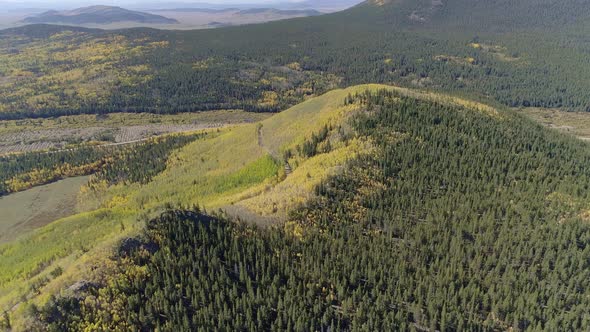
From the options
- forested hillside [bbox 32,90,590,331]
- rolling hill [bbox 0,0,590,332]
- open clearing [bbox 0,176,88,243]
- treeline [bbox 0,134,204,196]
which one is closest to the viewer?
forested hillside [bbox 32,90,590,331]

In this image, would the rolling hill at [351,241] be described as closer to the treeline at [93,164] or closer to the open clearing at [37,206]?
the open clearing at [37,206]

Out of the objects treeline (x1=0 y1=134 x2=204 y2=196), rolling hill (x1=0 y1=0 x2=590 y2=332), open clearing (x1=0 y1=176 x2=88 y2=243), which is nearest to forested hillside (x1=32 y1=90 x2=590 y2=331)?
rolling hill (x1=0 y1=0 x2=590 y2=332)

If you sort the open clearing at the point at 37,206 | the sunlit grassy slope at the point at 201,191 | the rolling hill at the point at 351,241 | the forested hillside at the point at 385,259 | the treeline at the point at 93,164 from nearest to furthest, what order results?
the forested hillside at the point at 385,259 → the rolling hill at the point at 351,241 → the sunlit grassy slope at the point at 201,191 → the open clearing at the point at 37,206 → the treeline at the point at 93,164

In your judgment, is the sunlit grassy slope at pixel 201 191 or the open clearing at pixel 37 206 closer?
the sunlit grassy slope at pixel 201 191

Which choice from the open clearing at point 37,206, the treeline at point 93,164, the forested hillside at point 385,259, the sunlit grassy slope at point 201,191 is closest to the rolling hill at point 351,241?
the forested hillside at point 385,259

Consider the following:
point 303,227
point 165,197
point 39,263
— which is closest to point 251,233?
point 303,227

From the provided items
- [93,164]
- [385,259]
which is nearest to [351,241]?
[385,259]

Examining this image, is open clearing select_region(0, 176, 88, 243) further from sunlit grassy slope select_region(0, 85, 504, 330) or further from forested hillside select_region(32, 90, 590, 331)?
forested hillside select_region(32, 90, 590, 331)
